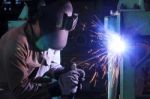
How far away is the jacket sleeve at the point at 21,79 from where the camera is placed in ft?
8.57

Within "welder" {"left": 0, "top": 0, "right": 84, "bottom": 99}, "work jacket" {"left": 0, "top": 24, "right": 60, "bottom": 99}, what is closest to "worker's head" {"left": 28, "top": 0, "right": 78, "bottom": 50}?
"welder" {"left": 0, "top": 0, "right": 84, "bottom": 99}

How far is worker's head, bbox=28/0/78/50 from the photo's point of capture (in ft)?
8.30

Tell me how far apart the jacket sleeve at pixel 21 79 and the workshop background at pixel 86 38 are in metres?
3.79

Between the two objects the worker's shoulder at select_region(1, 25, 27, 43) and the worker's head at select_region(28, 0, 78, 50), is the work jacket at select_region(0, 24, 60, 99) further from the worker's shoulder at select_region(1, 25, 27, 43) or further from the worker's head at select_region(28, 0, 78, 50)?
the worker's head at select_region(28, 0, 78, 50)

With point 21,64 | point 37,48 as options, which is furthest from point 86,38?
point 21,64

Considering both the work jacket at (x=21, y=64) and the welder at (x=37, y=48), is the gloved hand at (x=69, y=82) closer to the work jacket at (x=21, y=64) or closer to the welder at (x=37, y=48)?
the welder at (x=37, y=48)

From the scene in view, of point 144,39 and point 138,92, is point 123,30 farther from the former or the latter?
point 138,92

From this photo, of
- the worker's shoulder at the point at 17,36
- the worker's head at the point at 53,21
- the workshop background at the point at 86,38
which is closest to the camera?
the worker's head at the point at 53,21

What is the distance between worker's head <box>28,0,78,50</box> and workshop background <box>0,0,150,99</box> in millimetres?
3849

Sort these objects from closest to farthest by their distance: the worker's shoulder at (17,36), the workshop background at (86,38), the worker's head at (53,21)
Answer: the worker's head at (53,21), the worker's shoulder at (17,36), the workshop background at (86,38)

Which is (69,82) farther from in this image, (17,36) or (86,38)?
(86,38)

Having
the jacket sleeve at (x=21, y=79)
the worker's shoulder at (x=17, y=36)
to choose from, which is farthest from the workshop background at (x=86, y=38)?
the jacket sleeve at (x=21, y=79)

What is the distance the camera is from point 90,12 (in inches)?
304

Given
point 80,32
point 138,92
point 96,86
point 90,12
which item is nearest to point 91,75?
point 96,86
